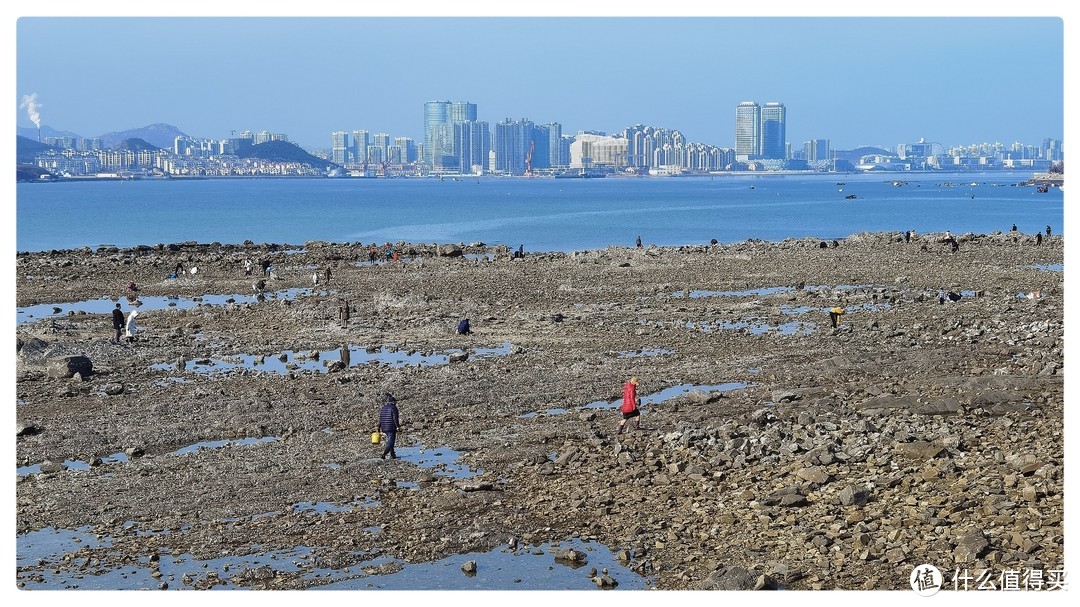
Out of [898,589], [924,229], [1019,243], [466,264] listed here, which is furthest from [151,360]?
[924,229]

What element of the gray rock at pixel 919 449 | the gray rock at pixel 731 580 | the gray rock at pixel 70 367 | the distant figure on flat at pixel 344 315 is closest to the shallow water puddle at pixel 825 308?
the distant figure on flat at pixel 344 315

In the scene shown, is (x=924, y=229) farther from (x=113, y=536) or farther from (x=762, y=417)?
(x=113, y=536)

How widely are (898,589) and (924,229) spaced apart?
326 feet

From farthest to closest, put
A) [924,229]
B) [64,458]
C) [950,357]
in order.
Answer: [924,229], [950,357], [64,458]

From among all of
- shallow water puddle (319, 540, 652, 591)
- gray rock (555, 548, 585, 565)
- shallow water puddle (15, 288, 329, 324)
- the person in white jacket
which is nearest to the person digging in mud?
shallow water puddle (319, 540, 652, 591)

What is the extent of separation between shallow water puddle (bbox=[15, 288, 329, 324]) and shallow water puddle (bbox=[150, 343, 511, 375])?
1352 cm

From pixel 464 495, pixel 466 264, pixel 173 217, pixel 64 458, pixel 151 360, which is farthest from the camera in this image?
pixel 173 217

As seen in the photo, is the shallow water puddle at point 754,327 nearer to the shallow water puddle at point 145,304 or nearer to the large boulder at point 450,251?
the shallow water puddle at point 145,304

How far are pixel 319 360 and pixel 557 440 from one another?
11777 mm

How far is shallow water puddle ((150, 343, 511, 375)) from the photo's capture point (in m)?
30.4

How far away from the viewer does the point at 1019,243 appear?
2616 inches

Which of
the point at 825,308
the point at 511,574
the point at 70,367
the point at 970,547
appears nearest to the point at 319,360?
the point at 70,367

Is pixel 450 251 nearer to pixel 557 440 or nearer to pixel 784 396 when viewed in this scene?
pixel 784 396

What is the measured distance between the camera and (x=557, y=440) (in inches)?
860
